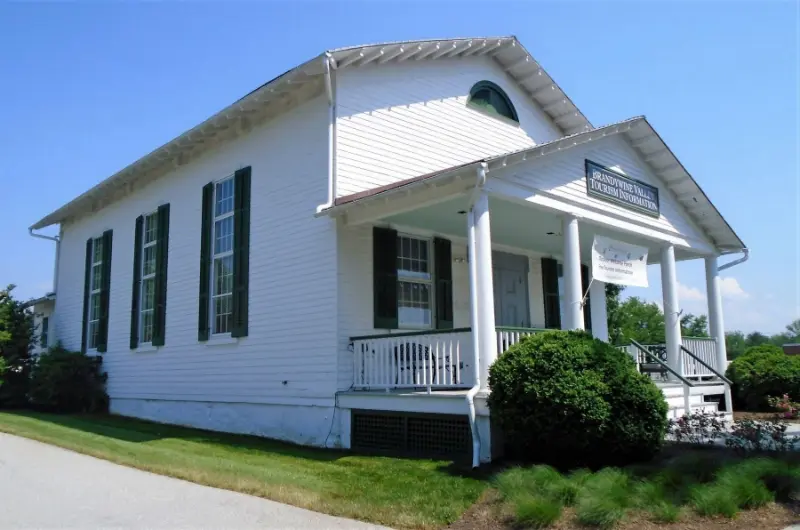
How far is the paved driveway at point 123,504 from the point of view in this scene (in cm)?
673

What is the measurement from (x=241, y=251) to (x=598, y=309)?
29.5ft

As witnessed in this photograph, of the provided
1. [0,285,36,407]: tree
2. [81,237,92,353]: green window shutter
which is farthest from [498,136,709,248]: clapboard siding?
[0,285,36,407]: tree

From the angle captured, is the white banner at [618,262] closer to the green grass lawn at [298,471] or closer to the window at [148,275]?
the green grass lawn at [298,471]

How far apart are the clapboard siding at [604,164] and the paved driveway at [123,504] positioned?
582 centimetres

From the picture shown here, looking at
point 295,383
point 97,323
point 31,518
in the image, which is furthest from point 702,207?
point 97,323

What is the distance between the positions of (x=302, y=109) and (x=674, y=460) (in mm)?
8818

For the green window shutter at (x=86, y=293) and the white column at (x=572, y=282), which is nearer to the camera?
the white column at (x=572, y=282)

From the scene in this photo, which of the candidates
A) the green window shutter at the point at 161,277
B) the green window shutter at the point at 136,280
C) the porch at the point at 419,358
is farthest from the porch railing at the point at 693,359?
the green window shutter at the point at 136,280

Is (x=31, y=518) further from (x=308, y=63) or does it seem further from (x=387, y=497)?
(x=308, y=63)

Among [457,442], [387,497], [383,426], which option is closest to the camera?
[387,497]

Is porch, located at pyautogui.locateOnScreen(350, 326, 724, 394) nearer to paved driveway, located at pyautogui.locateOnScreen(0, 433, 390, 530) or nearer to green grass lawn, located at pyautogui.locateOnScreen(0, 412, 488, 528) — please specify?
green grass lawn, located at pyautogui.locateOnScreen(0, 412, 488, 528)

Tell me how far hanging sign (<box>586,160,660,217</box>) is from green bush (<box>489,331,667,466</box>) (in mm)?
4343

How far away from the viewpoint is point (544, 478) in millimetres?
7410

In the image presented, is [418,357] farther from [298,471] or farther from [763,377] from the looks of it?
[763,377]
